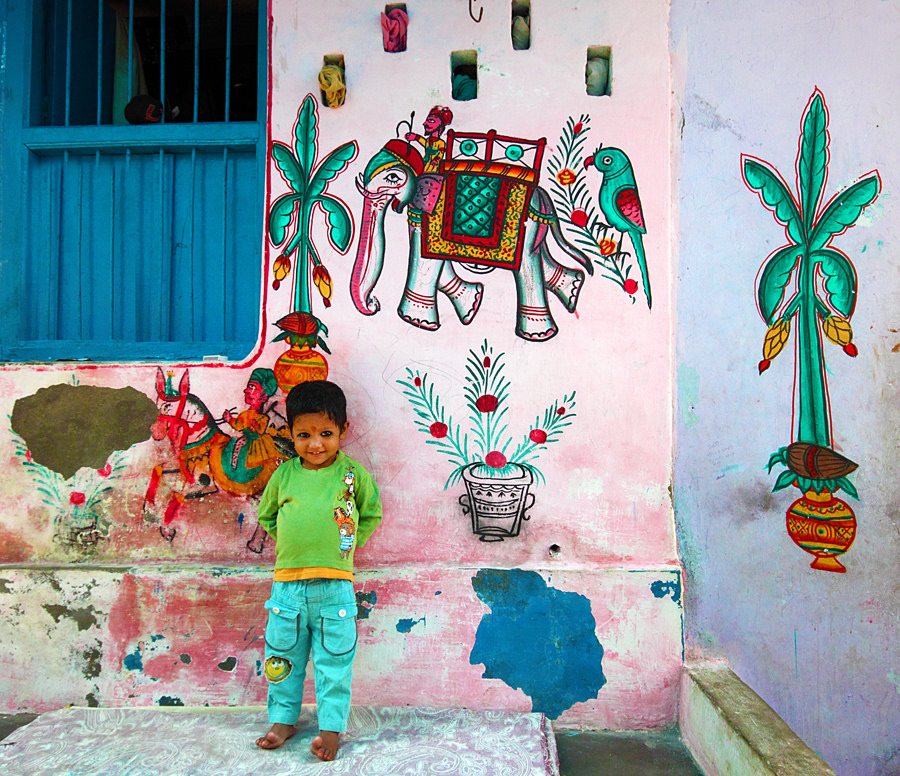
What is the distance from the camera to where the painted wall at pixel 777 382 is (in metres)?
2.78

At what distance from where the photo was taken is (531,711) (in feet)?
9.04

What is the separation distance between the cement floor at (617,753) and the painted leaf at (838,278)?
1.77 metres

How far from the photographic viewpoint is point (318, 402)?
2537mm

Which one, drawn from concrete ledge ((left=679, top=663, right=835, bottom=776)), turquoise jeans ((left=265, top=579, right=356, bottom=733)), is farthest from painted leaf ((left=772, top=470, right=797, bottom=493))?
turquoise jeans ((left=265, top=579, right=356, bottom=733))

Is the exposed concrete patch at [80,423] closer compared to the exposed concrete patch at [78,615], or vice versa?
the exposed concrete patch at [78,615]

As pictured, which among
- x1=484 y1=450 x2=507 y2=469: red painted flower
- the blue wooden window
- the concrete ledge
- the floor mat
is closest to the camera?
the concrete ledge

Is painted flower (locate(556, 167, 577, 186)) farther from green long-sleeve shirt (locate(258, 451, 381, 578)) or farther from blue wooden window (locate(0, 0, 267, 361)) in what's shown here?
green long-sleeve shirt (locate(258, 451, 381, 578))

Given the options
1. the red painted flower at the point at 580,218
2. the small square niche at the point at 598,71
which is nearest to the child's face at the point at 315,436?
the red painted flower at the point at 580,218

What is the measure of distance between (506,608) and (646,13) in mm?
2425

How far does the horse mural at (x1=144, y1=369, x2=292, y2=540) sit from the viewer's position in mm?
2906

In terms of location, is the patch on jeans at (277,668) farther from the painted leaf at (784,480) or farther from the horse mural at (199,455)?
the painted leaf at (784,480)

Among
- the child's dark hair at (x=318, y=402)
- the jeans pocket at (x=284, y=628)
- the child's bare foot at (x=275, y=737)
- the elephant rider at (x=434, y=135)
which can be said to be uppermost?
the elephant rider at (x=434, y=135)

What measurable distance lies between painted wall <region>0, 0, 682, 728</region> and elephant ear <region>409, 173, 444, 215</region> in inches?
2.6

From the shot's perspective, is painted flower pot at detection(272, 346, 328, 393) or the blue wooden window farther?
the blue wooden window
